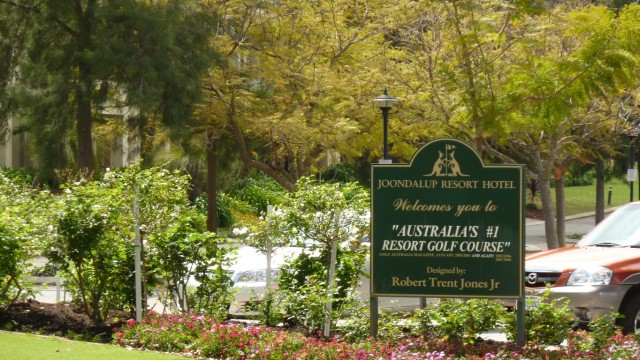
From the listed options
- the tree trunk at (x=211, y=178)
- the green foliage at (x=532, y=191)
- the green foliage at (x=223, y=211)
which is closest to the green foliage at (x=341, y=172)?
the green foliage at (x=223, y=211)

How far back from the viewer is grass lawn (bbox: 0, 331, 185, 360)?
954 cm

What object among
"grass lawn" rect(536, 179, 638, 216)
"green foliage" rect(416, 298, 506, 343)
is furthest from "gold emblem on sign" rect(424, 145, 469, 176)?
"grass lawn" rect(536, 179, 638, 216)

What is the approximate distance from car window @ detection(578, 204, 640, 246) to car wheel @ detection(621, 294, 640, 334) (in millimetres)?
1055

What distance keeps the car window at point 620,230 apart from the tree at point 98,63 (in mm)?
11251

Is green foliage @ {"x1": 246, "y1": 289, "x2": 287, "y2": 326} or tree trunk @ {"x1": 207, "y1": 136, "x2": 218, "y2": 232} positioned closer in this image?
green foliage @ {"x1": 246, "y1": 289, "x2": 287, "y2": 326}

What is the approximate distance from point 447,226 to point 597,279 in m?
2.32

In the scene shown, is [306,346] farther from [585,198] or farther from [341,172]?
[585,198]

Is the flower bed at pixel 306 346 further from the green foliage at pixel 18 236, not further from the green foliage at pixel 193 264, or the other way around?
the green foliage at pixel 18 236

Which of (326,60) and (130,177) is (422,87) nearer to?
(326,60)

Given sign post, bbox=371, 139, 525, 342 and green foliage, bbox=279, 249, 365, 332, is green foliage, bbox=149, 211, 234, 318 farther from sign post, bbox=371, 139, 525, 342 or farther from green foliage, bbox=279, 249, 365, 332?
sign post, bbox=371, 139, 525, 342

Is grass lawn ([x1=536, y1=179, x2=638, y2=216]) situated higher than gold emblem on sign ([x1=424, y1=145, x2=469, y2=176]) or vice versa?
grass lawn ([x1=536, y1=179, x2=638, y2=216])

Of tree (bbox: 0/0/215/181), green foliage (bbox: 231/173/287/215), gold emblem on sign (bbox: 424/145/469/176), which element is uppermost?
tree (bbox: 0/0/215/181)

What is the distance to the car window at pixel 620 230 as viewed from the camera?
39.3ft

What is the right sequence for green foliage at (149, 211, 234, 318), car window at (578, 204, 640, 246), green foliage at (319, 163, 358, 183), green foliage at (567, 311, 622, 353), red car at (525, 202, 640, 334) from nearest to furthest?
1. green foliage at (567, 311, 622, 353)
2. red car at (525, 202, 640, 334)
3. green foliage at (149, 211, 234, 318)
4. car window at (578, 204, 640, 246)
5. green foliage at (319, 163, 358, 183)
